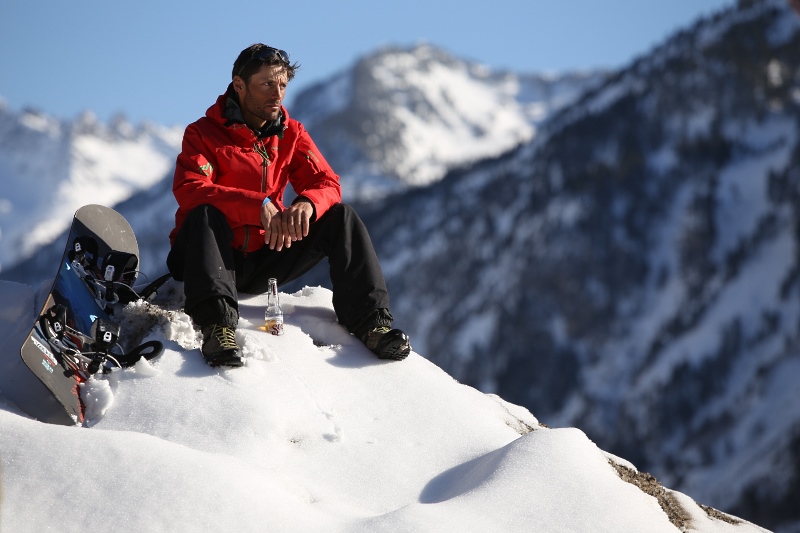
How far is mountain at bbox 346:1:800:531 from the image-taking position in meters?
107

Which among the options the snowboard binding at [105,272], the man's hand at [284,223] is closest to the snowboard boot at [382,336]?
the man's hand at [284,223]

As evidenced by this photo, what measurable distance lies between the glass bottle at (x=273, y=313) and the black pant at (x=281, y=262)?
0.24m

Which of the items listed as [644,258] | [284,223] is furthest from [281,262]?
[644,258]

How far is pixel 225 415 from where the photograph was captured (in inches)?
192

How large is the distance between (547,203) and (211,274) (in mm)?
134150

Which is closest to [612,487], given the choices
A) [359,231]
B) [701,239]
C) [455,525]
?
[455,525]

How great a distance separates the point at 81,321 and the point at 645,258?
427ft

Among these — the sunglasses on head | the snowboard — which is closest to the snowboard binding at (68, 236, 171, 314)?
the snowboard

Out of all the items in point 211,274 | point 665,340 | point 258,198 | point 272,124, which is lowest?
point 665,340

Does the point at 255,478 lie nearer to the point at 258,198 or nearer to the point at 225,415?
the point at 225,415

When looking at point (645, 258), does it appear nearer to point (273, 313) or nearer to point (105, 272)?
point (273, 313)

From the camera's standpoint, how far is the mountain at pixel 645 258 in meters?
107

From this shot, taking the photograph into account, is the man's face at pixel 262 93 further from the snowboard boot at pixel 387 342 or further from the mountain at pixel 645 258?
the mountain at pixel 645 258

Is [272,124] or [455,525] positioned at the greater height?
[272,124]
